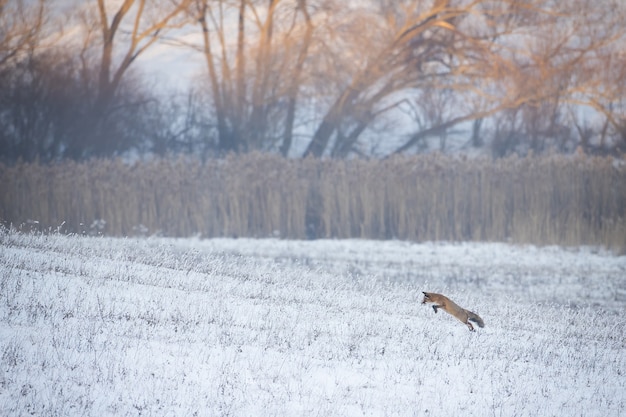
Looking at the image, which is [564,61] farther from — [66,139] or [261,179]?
[66,139]

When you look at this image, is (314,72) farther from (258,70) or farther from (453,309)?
(453,309)

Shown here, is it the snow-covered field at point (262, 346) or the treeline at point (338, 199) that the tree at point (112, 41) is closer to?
the treeline at point (338, 199)

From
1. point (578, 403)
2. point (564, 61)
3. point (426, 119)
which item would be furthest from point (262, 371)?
point (426, 119)

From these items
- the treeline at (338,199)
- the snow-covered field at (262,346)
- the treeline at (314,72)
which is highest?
the treeline at (314,72)

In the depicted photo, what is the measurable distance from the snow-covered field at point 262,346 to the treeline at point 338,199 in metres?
7.82

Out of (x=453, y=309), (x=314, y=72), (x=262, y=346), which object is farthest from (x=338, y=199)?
(x=262, y=346)

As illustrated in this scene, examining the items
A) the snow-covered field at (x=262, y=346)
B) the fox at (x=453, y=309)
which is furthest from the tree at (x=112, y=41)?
the fox at (x=453, y=309)

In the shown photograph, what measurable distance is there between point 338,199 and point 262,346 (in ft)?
42.8

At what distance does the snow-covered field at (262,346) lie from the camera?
5.78m

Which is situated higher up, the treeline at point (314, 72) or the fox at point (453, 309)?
the treeline at point (314, 72)

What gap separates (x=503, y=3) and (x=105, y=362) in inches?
923

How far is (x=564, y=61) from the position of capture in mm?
26266

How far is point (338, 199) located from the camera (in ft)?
65.1

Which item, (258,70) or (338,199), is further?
(258,70)
